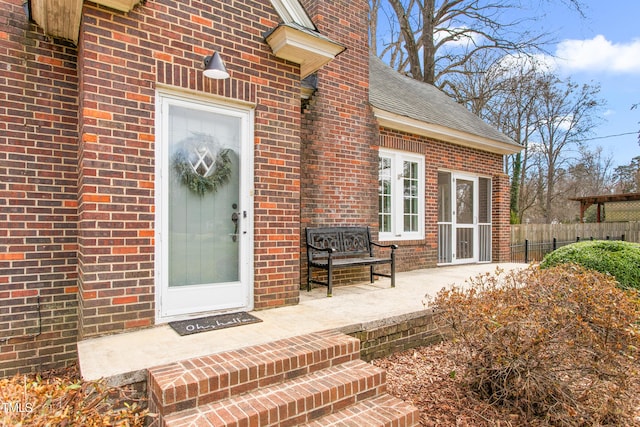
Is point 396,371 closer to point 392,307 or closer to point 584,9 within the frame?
point 392,307

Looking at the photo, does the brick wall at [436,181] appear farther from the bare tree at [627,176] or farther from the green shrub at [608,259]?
the bare tree at [627,176]

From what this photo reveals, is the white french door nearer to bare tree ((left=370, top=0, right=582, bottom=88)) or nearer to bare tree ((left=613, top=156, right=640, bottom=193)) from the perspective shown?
bare tree ((left=370, top=0, right=582, bottom=88))

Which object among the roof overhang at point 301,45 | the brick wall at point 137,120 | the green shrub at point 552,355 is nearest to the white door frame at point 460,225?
the roof overhang at point 301,45

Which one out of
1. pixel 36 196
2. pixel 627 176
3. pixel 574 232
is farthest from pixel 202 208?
pixel 627 176

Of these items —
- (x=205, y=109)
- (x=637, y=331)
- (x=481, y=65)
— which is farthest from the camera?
(x=481, y=65)

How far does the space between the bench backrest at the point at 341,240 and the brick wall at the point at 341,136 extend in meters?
0.15

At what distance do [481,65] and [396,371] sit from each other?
719 inches

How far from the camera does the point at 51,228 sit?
354 centimetres

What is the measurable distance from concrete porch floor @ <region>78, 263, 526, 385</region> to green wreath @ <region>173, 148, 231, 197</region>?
4.76 ft

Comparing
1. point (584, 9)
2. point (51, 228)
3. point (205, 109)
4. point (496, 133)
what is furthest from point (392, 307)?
point (584, 9)

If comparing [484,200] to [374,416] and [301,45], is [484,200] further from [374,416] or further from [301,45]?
[374,416]

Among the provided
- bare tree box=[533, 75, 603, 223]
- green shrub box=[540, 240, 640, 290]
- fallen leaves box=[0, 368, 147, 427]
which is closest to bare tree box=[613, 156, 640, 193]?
bare tree box=[533, 75, 603, 223]

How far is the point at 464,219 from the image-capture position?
350 inches

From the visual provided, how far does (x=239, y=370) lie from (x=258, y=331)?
0.85 meters
